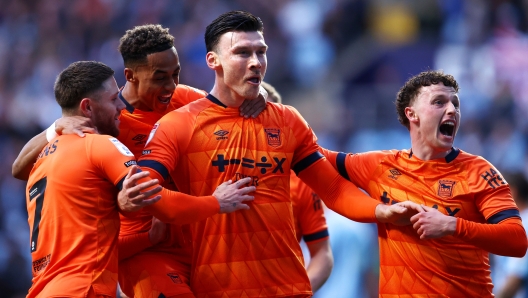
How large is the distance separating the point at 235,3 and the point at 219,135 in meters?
11.0

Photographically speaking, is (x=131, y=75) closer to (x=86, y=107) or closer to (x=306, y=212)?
(x=86, y=107)

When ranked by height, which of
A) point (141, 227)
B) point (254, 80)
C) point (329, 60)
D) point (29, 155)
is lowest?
point (141, 227)

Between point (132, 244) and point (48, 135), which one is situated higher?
point (48, 135)

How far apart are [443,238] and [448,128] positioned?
32.8 inches

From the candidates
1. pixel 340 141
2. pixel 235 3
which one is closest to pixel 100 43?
pixel 235 3

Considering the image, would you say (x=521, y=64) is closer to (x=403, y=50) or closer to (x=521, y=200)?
(x=403, y=50)

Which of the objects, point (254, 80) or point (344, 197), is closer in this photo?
point (254, 80)

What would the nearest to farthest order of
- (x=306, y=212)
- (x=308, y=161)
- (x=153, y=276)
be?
(x=153, y=276)
(x=308, y=161)
(x=306, y=212)

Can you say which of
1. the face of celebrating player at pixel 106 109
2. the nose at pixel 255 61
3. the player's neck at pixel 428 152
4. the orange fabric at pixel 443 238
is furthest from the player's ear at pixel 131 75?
the player's neck at pixel 428 152

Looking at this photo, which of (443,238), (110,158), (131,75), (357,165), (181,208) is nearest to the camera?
Result: (110,158)

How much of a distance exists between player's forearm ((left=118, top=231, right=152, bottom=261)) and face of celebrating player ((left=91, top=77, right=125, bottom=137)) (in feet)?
2.96

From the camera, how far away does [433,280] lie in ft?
20.1

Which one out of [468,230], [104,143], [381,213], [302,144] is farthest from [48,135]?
[468,230]

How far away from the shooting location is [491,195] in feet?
19.8
